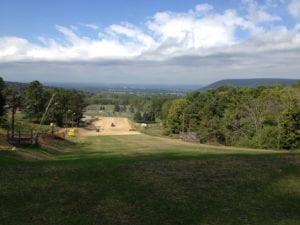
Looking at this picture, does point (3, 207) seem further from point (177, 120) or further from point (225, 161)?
point (177, 120)

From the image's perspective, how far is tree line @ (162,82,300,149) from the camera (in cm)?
6153

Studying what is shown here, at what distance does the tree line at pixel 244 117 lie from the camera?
61.5m

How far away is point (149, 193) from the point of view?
14961 millimetres

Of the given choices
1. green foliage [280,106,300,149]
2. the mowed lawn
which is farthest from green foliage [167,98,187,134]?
the mowed lawn

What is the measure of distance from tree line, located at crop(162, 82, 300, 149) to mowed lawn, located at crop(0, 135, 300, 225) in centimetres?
4358

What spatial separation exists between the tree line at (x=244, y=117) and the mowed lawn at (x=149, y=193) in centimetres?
4358

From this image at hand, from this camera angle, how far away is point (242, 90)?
87.9 metres

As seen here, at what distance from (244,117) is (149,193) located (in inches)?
2497

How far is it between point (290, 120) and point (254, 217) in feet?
167

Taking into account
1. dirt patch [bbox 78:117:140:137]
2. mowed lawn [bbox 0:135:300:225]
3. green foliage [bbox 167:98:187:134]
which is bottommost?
dirt patch [bbox 78:117:140:137]

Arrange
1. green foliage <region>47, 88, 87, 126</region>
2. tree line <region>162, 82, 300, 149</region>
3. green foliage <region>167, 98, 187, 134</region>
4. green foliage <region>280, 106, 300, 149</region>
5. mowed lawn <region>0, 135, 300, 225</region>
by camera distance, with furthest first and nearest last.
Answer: green foliage <region>167, 98, 187, 134</region> < green foliage <region>47, 88, 87, 126</region> < tree line <region>162, 82, 300, 149</region> < green foliage <region>280, 106, 300, 149</region> < mowed lawn <region>0, 135, 300, 225</region>

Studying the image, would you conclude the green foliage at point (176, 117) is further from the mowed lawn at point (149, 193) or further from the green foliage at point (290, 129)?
the mowed lawn at point (149, 193)

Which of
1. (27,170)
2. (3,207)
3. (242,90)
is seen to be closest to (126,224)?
(3,207)

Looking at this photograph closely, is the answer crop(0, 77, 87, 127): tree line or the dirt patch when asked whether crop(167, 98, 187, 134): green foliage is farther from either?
crop(0, 77, 87, 127): tree line
